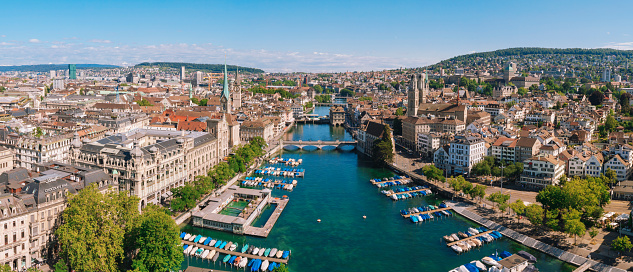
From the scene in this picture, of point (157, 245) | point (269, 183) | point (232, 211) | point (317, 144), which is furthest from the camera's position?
point (317, 144)

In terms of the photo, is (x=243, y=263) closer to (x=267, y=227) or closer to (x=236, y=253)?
(x=236, y=253)

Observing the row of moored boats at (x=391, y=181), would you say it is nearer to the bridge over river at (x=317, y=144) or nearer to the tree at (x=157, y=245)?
the bridge over river at (x=317, y=144)

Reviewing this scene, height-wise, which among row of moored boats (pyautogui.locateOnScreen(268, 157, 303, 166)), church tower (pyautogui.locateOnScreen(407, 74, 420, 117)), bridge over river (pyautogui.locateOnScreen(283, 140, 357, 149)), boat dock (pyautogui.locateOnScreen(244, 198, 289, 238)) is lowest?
boat dock (pyautogui.locateOnScreen(244, 198, 289, 238))

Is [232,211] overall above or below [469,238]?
above

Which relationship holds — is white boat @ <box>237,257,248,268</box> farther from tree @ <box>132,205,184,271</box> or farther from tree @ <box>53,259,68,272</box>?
tree @ <box>53,259,68,272</box>

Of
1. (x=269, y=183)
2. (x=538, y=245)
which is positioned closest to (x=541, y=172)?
(x=538, y=245)

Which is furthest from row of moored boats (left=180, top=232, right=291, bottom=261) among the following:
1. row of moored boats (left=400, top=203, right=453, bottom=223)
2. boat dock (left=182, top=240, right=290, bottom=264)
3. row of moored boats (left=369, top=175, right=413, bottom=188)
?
row of moored boats (left=369, top=175, right=413, bottom=188)

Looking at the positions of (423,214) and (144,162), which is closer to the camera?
(144,162)
